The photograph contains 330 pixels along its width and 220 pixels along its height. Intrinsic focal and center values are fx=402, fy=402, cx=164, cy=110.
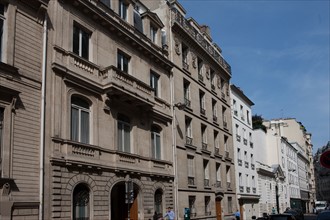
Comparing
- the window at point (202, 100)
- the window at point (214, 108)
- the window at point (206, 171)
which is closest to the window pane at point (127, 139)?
the window at point (206, 171)

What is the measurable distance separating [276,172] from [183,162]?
32190 mm

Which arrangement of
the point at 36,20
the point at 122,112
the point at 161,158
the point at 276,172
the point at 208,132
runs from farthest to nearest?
the point at 276,172
the point at 208,132
the point at 161,158
the point at 122,112
the point at 36,20

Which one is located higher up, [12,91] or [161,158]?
[12,91]

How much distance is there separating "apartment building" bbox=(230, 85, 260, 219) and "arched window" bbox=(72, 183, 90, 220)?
21.8 metres

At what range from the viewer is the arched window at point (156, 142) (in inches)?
912

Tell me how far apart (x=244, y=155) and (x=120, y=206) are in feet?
73.9

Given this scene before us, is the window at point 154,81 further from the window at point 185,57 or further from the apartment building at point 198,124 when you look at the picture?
the window at point 185,57

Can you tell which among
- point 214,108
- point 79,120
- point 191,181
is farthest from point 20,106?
point 214,108

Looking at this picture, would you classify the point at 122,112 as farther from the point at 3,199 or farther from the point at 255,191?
the point at 255,191

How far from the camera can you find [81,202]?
16.9 m

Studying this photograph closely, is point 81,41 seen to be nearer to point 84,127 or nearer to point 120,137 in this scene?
point 84,127

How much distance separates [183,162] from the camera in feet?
85.4

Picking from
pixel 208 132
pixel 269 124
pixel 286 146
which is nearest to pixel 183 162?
pixel 208 132

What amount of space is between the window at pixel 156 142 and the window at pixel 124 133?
8.41ft
